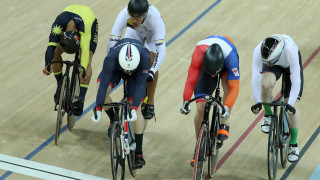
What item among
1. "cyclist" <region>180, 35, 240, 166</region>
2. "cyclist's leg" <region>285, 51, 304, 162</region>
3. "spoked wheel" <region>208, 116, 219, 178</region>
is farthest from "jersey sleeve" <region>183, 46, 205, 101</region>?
"cyclist's leg" <region>285, 51, 304, 162</region>

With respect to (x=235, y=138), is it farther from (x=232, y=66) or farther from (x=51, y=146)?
(x=51, y=146)

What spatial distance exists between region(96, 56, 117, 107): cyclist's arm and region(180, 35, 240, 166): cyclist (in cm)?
68

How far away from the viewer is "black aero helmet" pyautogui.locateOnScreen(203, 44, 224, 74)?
20.0ft

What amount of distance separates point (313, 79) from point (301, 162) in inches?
66.8

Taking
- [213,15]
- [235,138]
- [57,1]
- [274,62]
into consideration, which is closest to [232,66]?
[274,62]

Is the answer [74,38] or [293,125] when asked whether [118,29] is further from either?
[293,125]

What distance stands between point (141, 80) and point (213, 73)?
0.67m

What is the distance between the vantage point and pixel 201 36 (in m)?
9.49

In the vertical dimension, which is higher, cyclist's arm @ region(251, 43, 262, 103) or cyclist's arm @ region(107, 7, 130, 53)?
cyclist's arm @ region(107, 7, 130, 53)

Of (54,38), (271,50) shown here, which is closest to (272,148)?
(271,50)

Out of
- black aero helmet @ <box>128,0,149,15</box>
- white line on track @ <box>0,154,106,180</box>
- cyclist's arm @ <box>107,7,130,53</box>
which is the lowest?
white line on track @ <box>0,154,106,180</box>

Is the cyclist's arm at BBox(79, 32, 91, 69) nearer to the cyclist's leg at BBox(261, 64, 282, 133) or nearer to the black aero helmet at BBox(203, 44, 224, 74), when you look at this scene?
the black aero helmet at BBox(203, 44, 224, 74)

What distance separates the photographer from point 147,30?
7.25 metres

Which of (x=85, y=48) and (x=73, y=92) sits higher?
(x=85, y=48)
